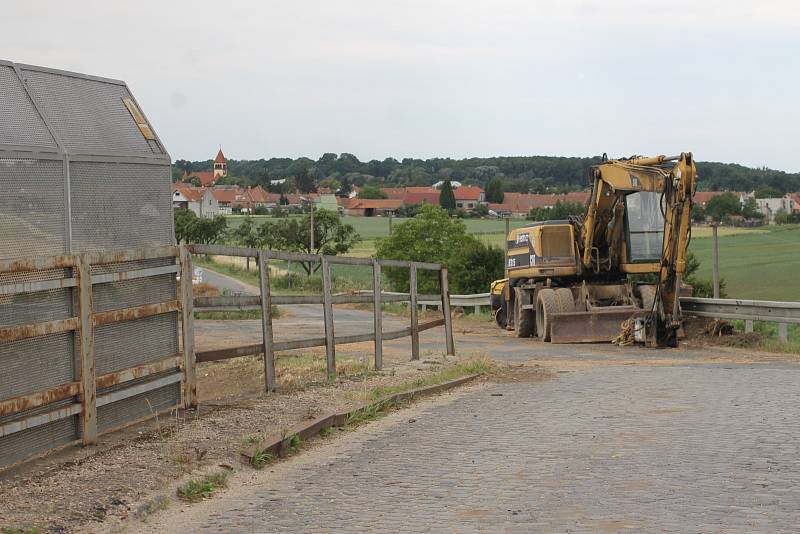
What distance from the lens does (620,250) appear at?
2605cm

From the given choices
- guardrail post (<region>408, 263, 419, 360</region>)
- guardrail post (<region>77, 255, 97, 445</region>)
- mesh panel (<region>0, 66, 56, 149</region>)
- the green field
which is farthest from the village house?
guardrail post (<region>77, 255, 97, 445</region>)

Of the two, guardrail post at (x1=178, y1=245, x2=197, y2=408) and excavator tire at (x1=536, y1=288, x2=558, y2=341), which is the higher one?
guardrail post at (x1=178, y1=245, x2=197, y2=408)

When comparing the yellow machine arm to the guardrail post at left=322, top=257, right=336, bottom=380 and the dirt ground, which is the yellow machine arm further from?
the guardrail post at left=322, top=257, right=336, bottom=380

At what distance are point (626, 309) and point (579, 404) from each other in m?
12.8

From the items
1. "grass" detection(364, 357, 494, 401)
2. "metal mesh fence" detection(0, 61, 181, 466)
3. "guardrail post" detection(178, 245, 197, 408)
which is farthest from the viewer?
"grass" detection(364, 357, 494, 401)

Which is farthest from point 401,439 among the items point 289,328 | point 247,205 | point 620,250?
point 247,205

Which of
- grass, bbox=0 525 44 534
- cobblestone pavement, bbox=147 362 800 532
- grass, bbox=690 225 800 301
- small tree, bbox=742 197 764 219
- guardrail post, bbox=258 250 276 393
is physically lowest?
grass, bbox=690 225 800 301

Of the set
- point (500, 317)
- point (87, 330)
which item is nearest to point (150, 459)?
point (87, 330)

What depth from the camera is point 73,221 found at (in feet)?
30.4

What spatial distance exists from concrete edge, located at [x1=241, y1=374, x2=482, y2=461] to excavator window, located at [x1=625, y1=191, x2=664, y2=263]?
13.0 metres

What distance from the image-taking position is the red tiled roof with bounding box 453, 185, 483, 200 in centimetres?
16764

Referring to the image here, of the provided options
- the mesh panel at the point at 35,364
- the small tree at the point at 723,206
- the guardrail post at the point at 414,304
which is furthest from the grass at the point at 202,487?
the small tree at the point at 723,206

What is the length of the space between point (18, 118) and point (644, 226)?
18.9m

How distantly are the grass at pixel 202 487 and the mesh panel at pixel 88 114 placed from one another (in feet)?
10.2
